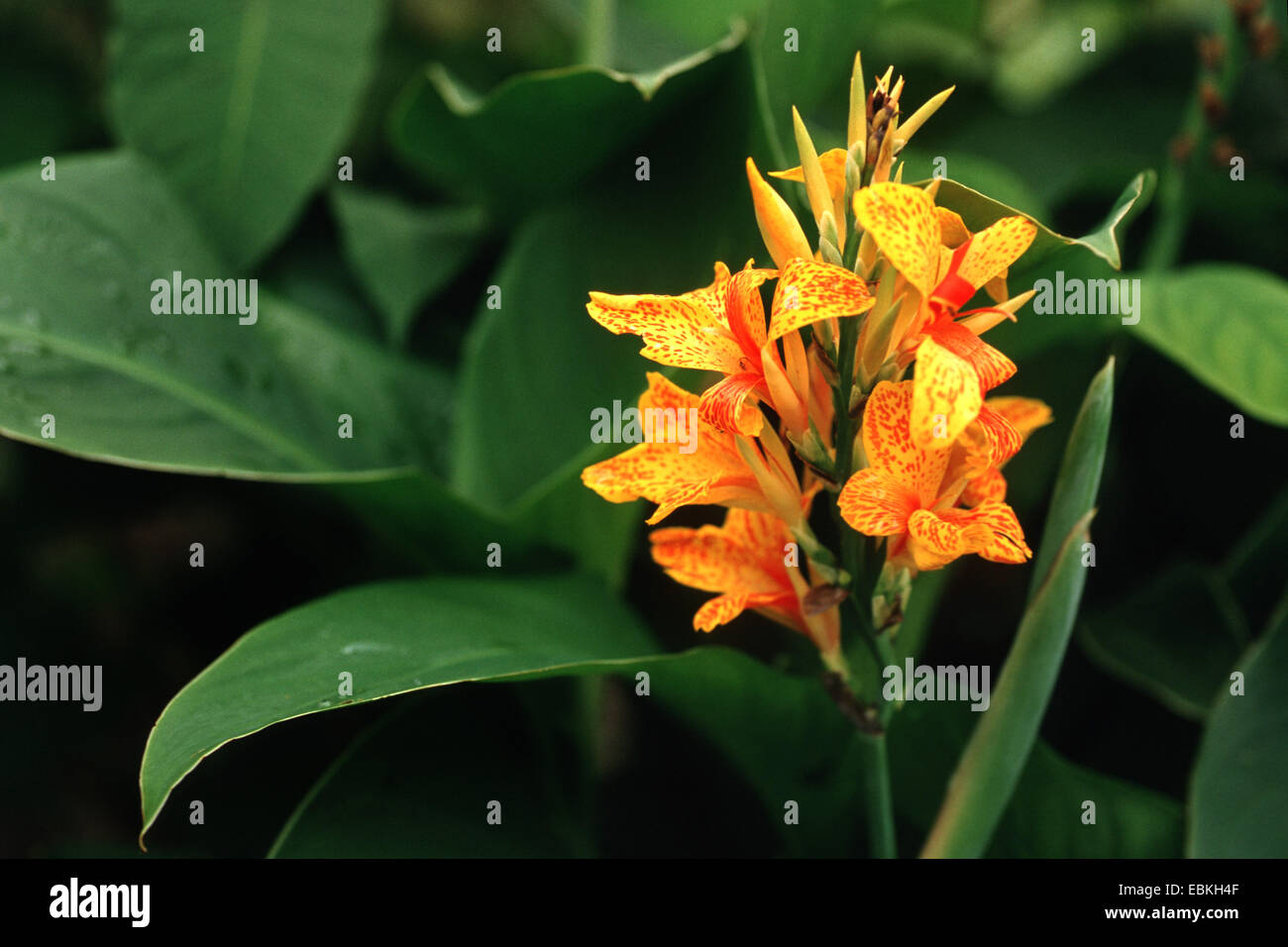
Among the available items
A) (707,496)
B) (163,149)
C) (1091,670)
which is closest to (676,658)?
(707,496)

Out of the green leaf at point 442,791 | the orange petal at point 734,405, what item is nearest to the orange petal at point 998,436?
the orange petal at point 734,405

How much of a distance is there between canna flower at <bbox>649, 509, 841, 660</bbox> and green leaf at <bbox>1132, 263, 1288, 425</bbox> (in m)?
0.39

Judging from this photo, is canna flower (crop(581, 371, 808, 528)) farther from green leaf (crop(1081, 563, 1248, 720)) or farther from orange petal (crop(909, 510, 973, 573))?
green leaf (crop(1081, 563, 1248, 720))

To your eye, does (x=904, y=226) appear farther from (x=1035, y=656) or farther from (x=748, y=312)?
(x=1035, y=656)

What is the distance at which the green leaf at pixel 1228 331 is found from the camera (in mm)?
734

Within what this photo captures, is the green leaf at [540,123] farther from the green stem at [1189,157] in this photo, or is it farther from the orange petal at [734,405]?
the green stem at [1189,157]

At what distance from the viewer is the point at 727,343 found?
1.57 ft

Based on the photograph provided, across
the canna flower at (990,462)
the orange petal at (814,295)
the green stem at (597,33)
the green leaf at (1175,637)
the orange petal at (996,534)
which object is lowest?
the green leaf at (1175,637)

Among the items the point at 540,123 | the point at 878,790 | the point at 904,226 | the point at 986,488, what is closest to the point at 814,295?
the point at 904,226

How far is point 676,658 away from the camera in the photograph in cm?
60

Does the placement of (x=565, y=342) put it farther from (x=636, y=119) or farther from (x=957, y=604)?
(x=957, y=604)

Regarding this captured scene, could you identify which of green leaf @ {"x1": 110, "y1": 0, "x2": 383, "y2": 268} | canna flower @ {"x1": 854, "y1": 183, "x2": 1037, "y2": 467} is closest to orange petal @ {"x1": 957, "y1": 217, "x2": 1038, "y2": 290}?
canna flower @ {"x1": 854, "y1": 183, "x2": 1037, "y2": 467}

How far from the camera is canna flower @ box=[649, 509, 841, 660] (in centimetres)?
53

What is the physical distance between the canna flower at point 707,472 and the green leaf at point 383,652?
0.12m
